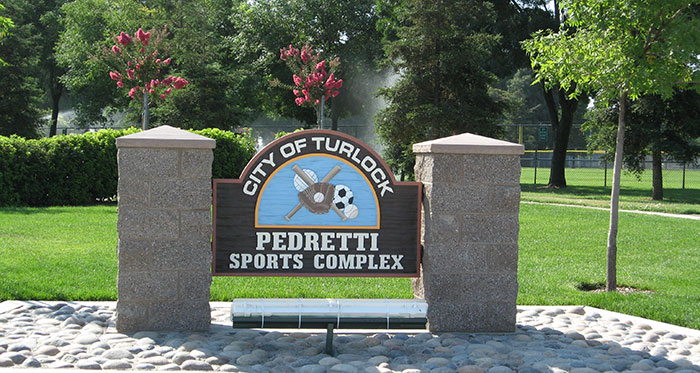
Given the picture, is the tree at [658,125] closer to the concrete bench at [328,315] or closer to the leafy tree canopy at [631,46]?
the leafy tree canopy at [631,46]

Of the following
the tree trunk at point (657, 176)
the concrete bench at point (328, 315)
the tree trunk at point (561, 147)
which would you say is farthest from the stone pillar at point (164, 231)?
the tree trunk at point (561, 147)

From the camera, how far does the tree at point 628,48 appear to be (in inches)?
288

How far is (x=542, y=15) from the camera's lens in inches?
1229

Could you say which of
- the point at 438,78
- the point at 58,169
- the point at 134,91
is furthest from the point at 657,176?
the point at 58,169

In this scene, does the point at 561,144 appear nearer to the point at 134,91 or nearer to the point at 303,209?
the point at 134,91

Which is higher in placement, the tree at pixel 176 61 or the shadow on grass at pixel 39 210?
the tree at pixel 176 61

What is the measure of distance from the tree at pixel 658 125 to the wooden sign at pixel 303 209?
1906cm

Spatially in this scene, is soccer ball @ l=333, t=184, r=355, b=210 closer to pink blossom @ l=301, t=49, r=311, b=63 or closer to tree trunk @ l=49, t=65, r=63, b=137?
pink blossom @ l=301, t=49, r=311, b=63

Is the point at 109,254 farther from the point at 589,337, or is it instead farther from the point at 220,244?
the point at 589,337

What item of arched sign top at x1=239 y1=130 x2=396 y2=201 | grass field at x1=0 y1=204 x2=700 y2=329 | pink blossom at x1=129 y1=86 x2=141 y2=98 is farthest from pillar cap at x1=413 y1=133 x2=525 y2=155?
pink blossom at x1=129 y1=86 x2=141 y2=98

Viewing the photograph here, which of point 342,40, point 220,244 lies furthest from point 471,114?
point 220,244

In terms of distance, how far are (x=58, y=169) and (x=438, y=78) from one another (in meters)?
14.7

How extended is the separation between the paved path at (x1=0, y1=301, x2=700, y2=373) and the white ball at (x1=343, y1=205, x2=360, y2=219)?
985 millimetres

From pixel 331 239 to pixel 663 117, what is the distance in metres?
20.2
